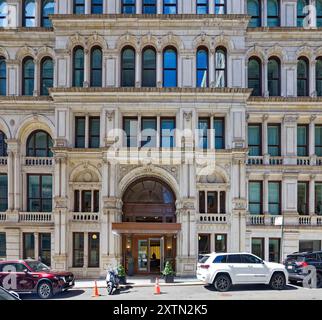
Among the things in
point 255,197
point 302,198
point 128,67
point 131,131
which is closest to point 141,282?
point 131,131

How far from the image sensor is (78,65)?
23.9 meters

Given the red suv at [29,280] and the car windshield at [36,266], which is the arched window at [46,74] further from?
the red suv at [29,280]

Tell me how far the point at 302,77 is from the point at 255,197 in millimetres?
8398

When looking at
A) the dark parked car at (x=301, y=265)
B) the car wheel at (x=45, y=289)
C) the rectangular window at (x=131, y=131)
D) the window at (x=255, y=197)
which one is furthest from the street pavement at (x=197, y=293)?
the rectangular window at (x=131, y=131)

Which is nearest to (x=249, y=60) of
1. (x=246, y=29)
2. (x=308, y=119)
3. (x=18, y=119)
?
(x=246, y=29)

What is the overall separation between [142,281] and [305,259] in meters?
8.51

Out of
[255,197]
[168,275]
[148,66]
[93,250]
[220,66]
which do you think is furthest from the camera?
[255,197]

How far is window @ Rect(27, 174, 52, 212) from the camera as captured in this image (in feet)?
79.6

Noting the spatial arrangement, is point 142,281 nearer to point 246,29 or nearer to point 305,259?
point 305,259

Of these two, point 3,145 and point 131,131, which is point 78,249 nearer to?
point 131,131

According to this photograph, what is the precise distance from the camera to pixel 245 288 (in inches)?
701

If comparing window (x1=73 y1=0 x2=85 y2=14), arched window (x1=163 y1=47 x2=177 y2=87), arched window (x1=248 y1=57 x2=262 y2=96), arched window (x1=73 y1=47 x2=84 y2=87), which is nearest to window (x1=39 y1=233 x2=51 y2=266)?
arched window (x1=73 y1=47 x2=84 y2=87)

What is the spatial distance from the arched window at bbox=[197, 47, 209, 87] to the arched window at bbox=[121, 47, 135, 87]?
13.2 ft

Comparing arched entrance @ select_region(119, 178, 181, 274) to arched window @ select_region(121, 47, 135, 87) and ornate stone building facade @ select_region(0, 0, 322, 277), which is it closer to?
ornate stone building facade @ select_region(0, 0, 322, 277)
